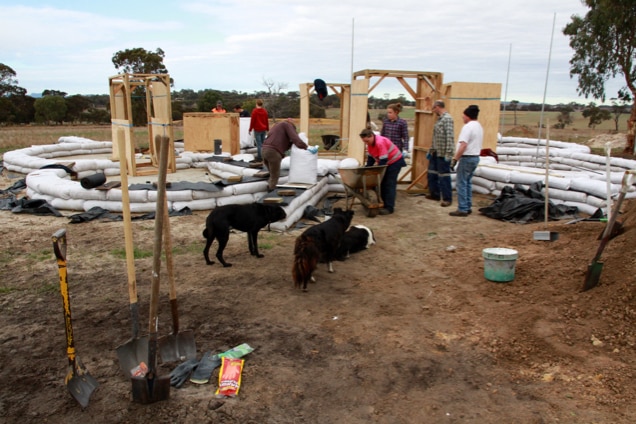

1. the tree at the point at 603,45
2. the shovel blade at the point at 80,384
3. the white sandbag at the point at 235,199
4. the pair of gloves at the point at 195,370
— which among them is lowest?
the pair of gloves at the point at 195,370

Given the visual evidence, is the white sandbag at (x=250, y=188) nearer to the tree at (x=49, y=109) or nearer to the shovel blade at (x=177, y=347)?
the shovel blade at (x=177, y=347)

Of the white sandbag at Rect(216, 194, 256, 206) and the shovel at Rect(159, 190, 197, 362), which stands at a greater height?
→ the white sandbag at Rect(216, 194, 256, 206)

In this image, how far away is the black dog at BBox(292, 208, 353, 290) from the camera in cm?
450

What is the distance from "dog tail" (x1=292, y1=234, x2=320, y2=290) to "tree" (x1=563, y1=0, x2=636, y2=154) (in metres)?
19.0

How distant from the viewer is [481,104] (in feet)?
35.5

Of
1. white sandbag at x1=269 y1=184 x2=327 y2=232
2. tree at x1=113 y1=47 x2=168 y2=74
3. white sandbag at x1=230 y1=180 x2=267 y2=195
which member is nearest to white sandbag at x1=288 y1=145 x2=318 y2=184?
white sandbag at x1=269 y1=184 x2=327 y2=232

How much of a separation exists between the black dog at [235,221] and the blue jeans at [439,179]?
371cm

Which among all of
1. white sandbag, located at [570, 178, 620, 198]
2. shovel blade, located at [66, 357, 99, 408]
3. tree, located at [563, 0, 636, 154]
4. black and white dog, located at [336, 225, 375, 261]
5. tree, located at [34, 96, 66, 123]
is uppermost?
tree, located at [563, 0, 636, 154]

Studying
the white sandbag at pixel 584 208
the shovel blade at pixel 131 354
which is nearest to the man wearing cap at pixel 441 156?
the white sandbag at pixel 584 208

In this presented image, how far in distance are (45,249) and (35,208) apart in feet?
7.61

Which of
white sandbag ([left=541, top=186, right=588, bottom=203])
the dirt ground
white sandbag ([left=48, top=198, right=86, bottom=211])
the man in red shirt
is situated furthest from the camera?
the man in red shirt

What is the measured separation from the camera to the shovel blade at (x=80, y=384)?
279cm

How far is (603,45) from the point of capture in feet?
66.0

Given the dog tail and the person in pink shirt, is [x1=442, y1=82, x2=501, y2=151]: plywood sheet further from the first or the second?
the dog tail
